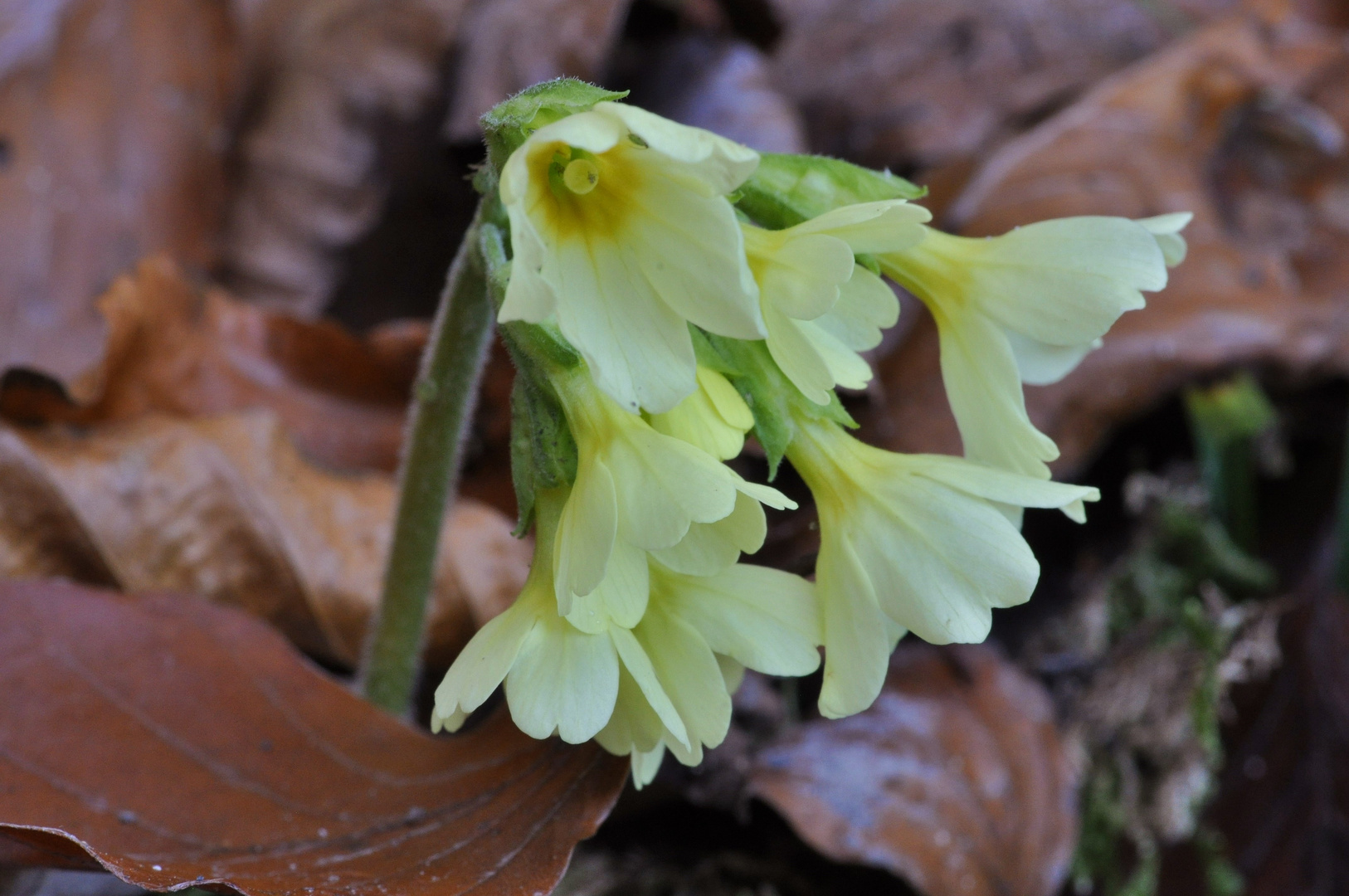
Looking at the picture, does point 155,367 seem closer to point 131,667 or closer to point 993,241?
point 131,667

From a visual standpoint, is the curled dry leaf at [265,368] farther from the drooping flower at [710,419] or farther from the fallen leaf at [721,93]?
the drooping flower at [710,419]

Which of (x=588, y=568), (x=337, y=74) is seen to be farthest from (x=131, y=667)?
(x=337, y=74)

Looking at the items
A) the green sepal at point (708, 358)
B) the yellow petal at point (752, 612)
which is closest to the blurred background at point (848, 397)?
the yellow petal at point (752, 612)

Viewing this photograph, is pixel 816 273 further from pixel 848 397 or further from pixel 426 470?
pixel 848 397

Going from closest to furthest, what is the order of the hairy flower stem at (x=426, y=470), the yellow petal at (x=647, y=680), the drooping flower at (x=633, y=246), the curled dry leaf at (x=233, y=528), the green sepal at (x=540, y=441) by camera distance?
the drooping flower at (x=633, y=246), the yellow petal at (x=647, y=680), the green sepal at (x=540, y=441), the hairy flower stem at (x=426, y=470), the curled dry leaf at (x=233, y=528)

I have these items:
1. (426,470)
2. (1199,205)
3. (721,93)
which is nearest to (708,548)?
(426,470)

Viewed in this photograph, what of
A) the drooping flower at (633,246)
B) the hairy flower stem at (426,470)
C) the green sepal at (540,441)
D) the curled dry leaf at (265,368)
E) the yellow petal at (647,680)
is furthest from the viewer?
the curled dry leaf at (265,368)
